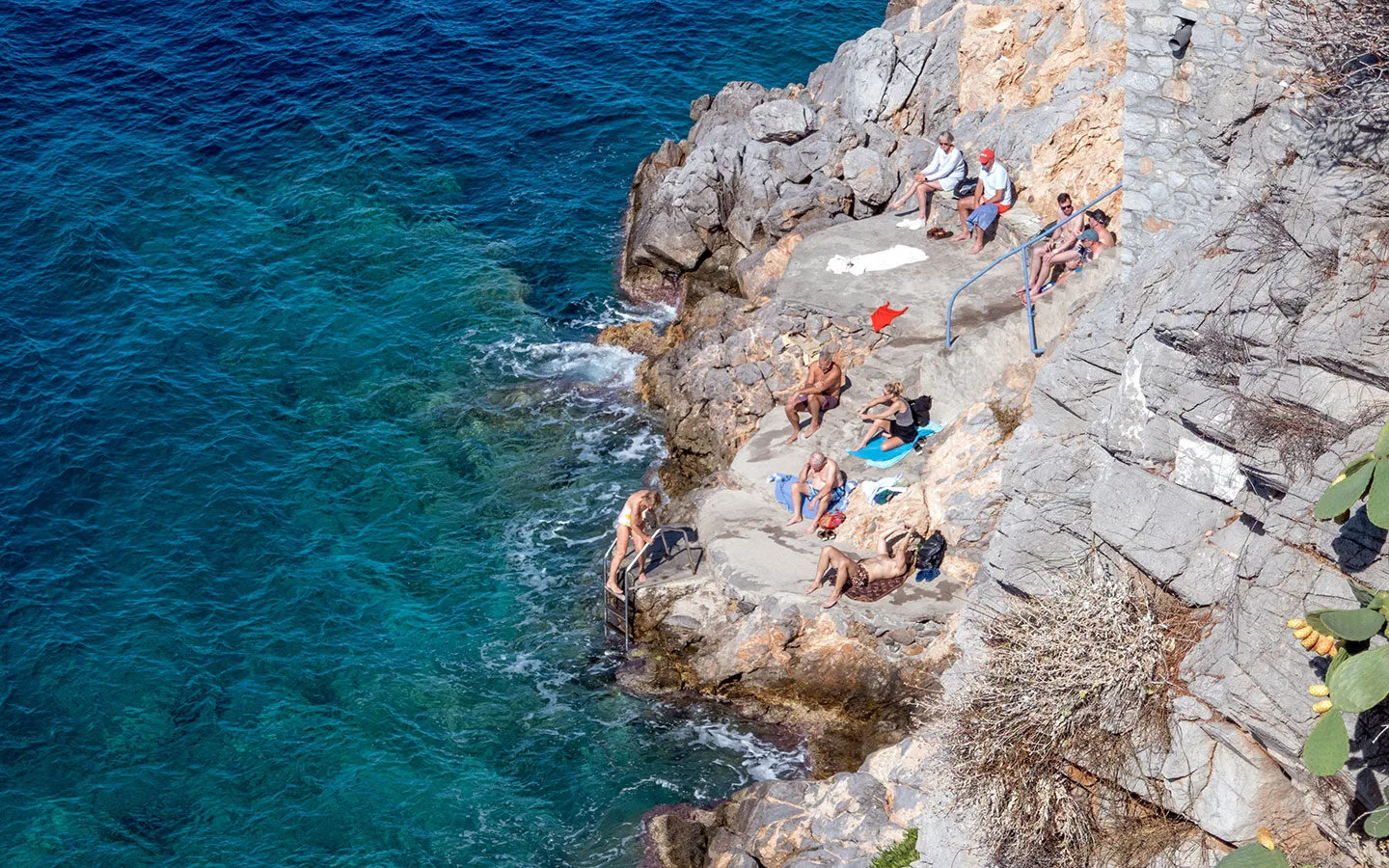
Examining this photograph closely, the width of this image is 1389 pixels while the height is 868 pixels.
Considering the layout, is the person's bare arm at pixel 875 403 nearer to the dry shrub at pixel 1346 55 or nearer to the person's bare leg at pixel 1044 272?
the person's bare leg at pixel 1044 272

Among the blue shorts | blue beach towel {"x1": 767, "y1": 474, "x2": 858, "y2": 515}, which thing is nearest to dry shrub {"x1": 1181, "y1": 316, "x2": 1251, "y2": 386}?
blue beach towel {"x1": 767, "y1": 474, "x2": 858, "y2": 515}

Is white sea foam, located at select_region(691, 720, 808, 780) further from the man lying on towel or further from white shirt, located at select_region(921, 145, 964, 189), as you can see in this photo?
white shirt, located at select_region(921, 145, 964, 189)

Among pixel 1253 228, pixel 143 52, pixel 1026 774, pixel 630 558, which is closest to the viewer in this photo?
pixel 1253 228

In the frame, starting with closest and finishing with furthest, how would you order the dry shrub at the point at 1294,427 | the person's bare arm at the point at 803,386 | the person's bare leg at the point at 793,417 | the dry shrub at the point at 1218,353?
the dry shrub at the point at 1294,427, the dry shrub at the point at 1218,353, the person's bare arm at the point at 803,386, the person's bare leg at the point at 793,417

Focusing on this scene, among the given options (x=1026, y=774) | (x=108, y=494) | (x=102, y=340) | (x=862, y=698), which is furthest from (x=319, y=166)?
(x=1026, y=774)

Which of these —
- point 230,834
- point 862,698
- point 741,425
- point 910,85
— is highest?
point 910,85

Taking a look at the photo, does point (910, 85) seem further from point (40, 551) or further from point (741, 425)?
point (40, 551)

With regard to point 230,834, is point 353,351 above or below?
above

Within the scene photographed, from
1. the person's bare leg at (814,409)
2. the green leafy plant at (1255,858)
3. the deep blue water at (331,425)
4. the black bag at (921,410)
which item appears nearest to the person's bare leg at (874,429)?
the black bag at (921,410)
